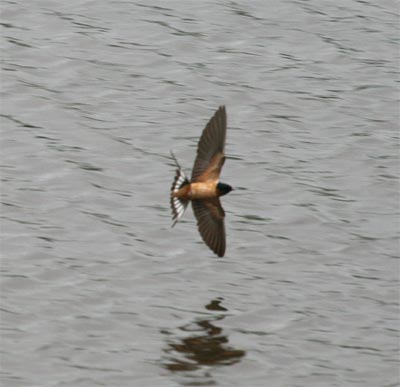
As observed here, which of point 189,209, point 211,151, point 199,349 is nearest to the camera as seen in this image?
point 199,349

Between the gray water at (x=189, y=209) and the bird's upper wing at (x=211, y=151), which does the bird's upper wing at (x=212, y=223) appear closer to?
the bird's upper wing at (x=211, y=151)

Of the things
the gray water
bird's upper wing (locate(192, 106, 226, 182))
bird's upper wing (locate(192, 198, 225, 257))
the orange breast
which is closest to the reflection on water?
the gray water

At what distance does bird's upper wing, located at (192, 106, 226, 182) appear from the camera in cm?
1027

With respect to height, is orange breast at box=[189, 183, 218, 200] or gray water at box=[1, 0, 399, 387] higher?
orange breast at box=[189, 183, 218, 200]

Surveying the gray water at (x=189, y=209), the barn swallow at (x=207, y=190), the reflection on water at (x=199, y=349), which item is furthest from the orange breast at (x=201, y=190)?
the reflection on water at (x=199, y=349)

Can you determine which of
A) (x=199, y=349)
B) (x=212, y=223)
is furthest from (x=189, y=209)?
(x=199, y=349)

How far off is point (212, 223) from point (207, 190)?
0.80 feet

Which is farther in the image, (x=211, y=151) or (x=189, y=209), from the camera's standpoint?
(x=189, y=209)

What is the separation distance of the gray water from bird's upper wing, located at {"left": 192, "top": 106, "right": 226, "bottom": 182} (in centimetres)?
88

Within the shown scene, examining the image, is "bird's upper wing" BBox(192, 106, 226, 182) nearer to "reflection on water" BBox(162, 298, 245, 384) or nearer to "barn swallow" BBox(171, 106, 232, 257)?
"barn swallow" BBox(171, 106, 232, 257)

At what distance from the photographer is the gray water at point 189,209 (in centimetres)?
968

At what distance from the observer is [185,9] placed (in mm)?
16938

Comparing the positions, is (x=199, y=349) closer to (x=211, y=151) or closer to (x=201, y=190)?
(x=201, y=190)

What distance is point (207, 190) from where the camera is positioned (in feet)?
34.1
